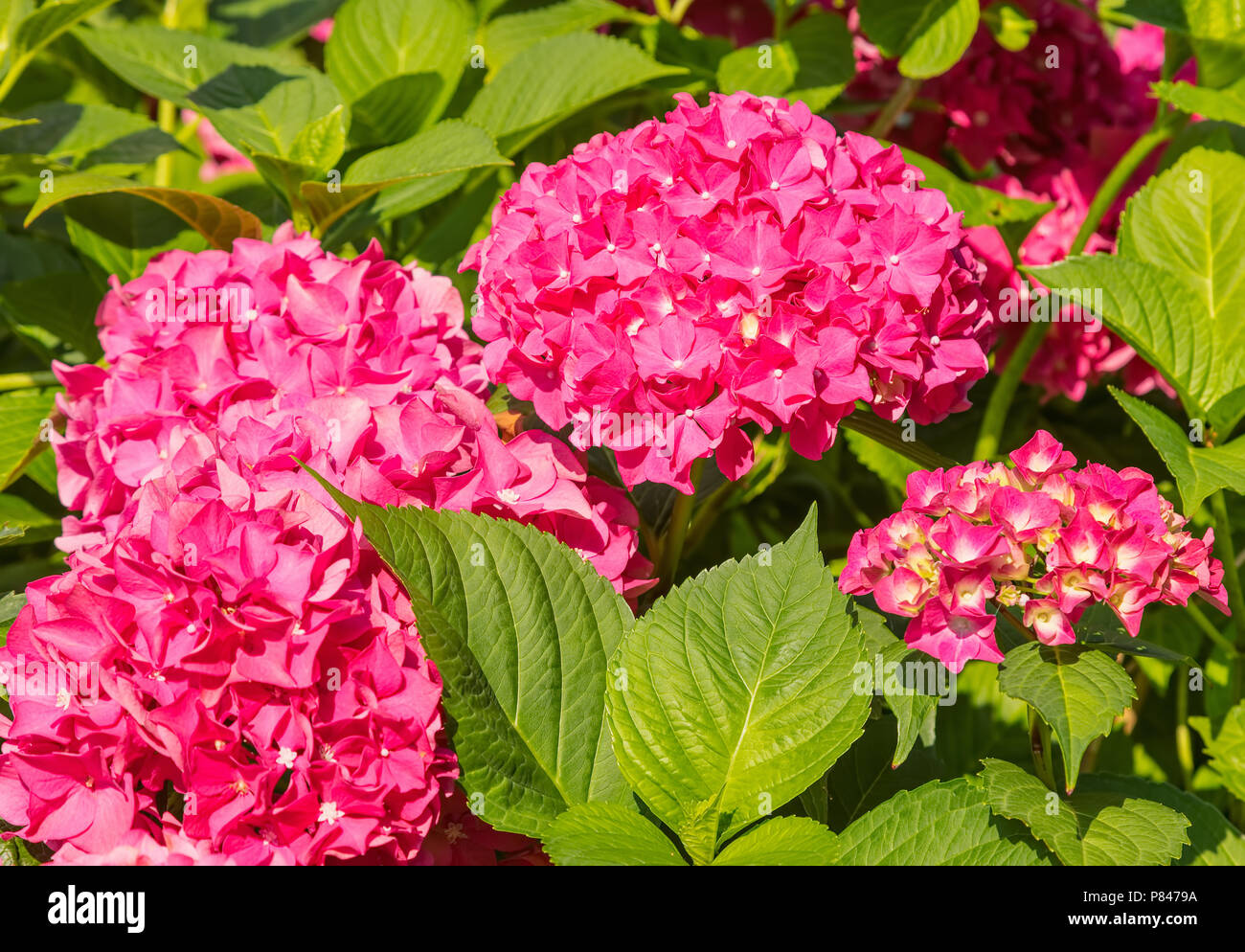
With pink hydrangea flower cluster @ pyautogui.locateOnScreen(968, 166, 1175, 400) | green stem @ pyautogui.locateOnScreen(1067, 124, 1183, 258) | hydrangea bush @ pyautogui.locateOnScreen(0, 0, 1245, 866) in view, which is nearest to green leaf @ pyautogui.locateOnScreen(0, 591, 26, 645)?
hydrangea bush @ pyautogui.locateOnScreen(0, 0, 1245, 866)

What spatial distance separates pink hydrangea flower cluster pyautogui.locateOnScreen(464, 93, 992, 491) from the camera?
3.11ft

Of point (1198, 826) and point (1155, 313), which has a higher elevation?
point (1155, 313)

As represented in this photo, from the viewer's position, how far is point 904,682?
0.92m

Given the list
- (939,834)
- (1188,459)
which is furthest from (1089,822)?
(1188,459)

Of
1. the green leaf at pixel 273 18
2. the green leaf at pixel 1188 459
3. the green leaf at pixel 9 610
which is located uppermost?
the green leaf at pixel 273 18

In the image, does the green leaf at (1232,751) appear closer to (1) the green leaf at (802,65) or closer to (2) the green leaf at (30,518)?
(1) the green leaf at (802,65)

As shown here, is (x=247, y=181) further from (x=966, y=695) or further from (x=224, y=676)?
(x=966, y=695)

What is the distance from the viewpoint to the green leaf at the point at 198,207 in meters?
1.18

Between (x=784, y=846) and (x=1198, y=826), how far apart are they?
19.6 inches

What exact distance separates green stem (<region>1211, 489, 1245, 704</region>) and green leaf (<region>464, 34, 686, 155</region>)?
73 cm

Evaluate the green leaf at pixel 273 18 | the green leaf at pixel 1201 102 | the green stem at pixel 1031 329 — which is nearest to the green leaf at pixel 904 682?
the green stem at pixel 1031 329

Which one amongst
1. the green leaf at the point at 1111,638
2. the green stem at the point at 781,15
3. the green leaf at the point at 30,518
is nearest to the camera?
the green leaf at the point at 1111,638

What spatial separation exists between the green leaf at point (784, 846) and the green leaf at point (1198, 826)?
32cm

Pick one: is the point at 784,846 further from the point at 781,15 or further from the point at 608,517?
the point at 781,15
